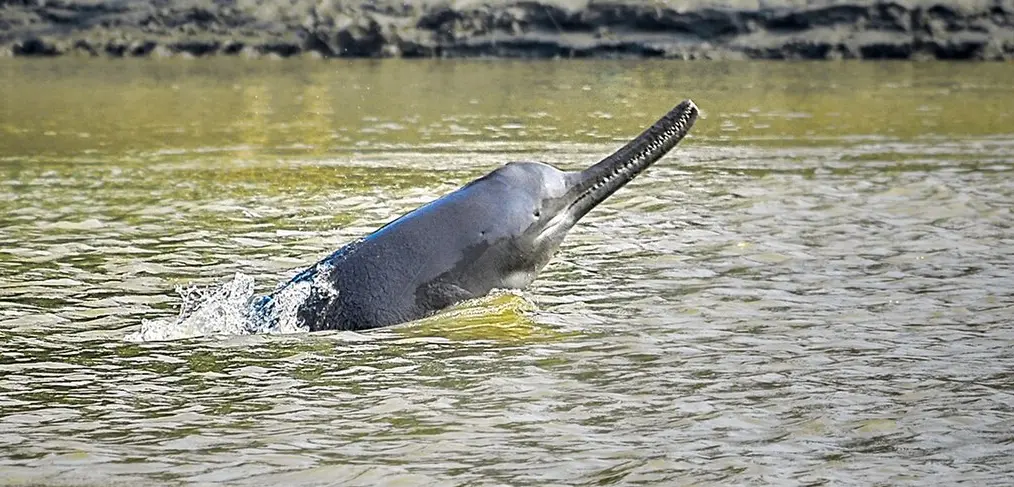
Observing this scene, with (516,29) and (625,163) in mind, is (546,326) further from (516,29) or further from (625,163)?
(516,29)

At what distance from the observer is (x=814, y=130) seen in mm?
19031

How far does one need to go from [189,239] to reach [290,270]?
5.29 feet

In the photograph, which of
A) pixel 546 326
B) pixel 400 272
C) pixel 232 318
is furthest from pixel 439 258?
pixel 232 318

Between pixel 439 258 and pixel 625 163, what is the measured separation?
143cm

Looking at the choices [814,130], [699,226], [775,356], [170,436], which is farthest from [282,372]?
[814,130]

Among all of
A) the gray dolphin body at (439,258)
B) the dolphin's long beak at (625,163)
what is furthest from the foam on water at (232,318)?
the dolphin's long beak at (625,163)

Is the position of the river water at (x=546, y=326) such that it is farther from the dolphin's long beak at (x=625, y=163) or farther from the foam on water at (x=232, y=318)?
the dolphin's long beak at (x=625, y=163)

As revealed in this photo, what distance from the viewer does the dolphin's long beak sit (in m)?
8.81

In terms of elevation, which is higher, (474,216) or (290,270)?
(474,216)

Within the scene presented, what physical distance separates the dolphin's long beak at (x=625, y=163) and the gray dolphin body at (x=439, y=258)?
0.55ft

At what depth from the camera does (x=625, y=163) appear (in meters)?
8.92

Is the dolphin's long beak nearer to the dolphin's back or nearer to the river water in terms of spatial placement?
the river water

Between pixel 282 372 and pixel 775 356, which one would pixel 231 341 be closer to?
pixel 282 372

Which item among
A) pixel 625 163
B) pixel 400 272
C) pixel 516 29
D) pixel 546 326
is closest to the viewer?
pixel 400 272
